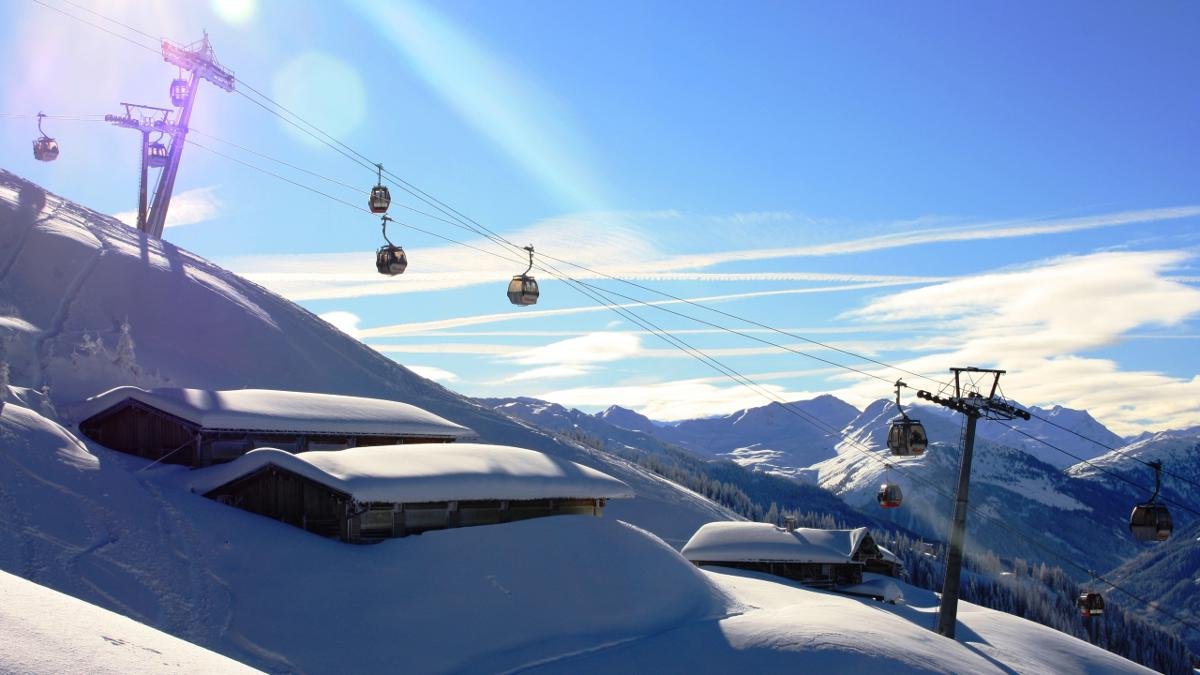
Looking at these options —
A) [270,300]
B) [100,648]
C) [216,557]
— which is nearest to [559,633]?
[216,557]

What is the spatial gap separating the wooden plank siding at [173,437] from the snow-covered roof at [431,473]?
4.26 feet

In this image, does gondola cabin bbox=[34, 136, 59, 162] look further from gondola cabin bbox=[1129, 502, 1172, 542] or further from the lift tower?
gondola cabin bbox=[1129, 502, 1172, 542]

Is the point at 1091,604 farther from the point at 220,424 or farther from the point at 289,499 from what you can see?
the point at 220,424

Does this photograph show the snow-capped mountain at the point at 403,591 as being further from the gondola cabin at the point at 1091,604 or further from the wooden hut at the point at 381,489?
the gondola cabin at the point at 1091,604

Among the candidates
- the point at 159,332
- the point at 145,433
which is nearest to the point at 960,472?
the point at 145,433

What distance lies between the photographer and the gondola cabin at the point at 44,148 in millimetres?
63219

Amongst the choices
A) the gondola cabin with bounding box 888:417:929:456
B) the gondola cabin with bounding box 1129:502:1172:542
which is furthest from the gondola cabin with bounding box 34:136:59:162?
the gondola cabin with bounding box 1129:502:1172:542

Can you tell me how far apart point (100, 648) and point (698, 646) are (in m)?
18.5

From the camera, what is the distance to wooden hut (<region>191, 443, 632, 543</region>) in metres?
24.3

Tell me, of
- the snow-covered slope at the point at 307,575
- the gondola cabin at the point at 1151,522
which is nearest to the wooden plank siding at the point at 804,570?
the snow-covered slope at the point at 307,575

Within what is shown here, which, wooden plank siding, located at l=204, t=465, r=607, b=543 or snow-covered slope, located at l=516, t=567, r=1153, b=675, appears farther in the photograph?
wooden plank siding, located at l=204, t=465, r=607, b=543

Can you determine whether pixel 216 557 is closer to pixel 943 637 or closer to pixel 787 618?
pixel 787 618

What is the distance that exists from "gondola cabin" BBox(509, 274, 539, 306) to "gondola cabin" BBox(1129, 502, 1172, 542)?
18.9 metres

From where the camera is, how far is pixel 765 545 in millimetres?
48219
